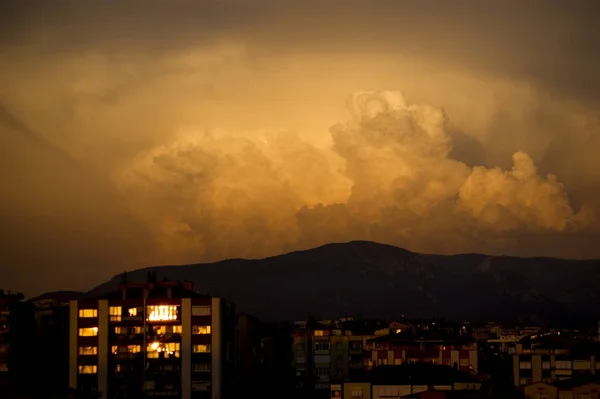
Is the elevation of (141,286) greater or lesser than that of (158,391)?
greater

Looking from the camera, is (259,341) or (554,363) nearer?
(554,363)

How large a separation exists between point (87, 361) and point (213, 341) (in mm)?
7897

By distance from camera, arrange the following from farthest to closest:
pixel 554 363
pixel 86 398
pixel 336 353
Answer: pixel 336 353, pixel 554 363, pixel 86 398

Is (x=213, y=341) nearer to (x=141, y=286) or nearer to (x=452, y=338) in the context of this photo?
(x=141, y=286)

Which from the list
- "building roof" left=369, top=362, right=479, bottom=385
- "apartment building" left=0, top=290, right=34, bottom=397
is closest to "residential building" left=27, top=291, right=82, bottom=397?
"apartment building" left=0, top=290, right=34, bottom=397

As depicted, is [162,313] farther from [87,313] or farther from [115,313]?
[87,313]

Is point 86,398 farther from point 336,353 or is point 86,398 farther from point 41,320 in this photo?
point 336,353

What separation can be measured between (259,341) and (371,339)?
9.15 m

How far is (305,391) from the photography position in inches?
3516

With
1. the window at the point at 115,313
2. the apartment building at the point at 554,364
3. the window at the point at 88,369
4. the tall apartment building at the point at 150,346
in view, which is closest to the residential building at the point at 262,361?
the tall apartment building at the point at 150,346

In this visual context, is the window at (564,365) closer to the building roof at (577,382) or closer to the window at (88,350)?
the building roof at (577,382)

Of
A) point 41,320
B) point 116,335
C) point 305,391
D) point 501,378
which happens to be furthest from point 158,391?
point 501,378

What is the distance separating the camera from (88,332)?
70.9 meters

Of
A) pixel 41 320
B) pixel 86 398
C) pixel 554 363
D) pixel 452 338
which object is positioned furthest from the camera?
pixel 452 338
